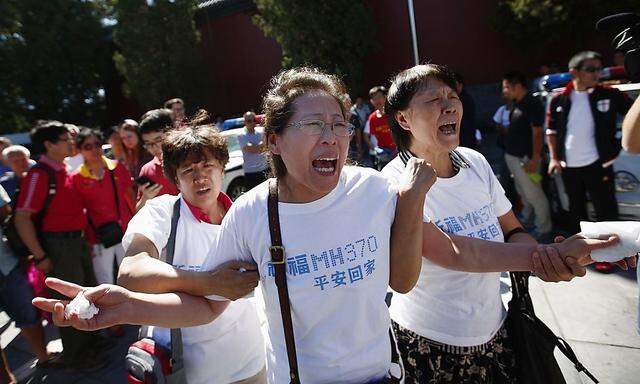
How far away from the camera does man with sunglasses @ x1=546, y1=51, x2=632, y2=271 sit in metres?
4.04

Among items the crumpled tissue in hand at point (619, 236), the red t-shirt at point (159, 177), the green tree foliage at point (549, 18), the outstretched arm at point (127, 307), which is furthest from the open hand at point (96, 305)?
the green tree foliage at point (549, 18)

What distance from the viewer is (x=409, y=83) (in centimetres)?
177

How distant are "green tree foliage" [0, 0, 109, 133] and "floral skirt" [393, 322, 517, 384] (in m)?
23.6

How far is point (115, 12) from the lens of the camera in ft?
61.0

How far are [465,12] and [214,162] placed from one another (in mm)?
15030

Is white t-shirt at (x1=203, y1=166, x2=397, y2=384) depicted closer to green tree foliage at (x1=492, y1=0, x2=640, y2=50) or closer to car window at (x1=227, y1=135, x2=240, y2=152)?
car window at (x1=227, y1=135, x2=240, y2=152)

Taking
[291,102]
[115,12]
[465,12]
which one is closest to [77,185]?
[291,102]

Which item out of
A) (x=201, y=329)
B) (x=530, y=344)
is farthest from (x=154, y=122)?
(x=530, y=344)

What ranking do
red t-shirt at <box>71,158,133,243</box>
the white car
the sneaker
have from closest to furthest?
red t-shirt at <box>71,158,133,243</box> → the sneaker → the white car

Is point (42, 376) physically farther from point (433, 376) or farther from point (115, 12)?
point (115, 12)

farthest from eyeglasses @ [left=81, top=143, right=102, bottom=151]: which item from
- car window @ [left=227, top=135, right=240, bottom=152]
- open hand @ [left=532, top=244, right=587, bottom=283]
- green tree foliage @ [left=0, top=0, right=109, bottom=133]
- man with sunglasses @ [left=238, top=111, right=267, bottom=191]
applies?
green tree foliage @ [left=0, top=0, right=109, bottom=133]

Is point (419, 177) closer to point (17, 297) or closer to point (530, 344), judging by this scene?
point (530, 344)

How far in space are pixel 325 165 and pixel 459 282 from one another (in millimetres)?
789

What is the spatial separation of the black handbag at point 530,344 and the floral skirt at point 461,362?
0.05 meters
